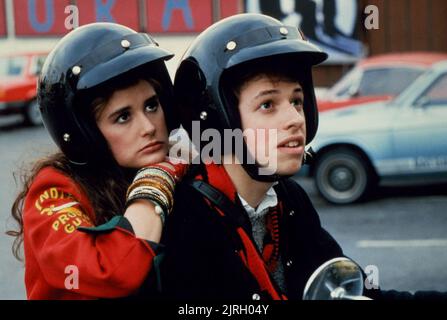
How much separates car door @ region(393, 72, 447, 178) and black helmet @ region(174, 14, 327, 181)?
7338mm

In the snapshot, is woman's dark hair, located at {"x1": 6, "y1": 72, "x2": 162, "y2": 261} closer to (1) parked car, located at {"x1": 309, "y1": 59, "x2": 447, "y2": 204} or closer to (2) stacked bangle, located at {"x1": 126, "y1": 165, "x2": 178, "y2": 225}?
(2) stacked bangle, located at {"x1": 126, "y1": 165, "x2": 178, "y2": 225}

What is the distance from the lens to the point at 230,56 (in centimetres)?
206

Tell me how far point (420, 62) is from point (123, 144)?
893cm

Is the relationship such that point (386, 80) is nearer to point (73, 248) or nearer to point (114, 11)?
point (114, 11)

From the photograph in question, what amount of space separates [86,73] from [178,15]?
1652cm

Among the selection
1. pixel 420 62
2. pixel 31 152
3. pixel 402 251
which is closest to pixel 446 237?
pixel 402 251

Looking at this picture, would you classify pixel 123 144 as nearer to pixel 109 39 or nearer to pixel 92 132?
pixel 92 132

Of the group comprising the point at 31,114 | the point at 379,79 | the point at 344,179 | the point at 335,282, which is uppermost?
the point at 379,79

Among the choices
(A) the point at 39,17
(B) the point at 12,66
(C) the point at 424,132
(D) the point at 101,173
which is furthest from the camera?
(A) the point at 39,17

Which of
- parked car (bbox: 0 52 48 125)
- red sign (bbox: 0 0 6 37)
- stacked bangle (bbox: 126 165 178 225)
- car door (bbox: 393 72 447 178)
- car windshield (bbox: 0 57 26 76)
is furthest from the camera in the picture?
red sign (bbox: 0 0 6 37)

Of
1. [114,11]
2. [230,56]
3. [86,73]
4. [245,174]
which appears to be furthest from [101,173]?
[114,11]

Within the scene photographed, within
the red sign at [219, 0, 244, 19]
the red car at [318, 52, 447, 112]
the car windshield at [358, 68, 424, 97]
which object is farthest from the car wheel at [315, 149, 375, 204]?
the red sign at [219, 0, 244, 19]

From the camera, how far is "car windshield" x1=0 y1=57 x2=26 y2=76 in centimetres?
1767

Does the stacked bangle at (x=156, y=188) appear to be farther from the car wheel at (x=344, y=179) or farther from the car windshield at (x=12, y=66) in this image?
the car windshield at (x=12, y=66)
